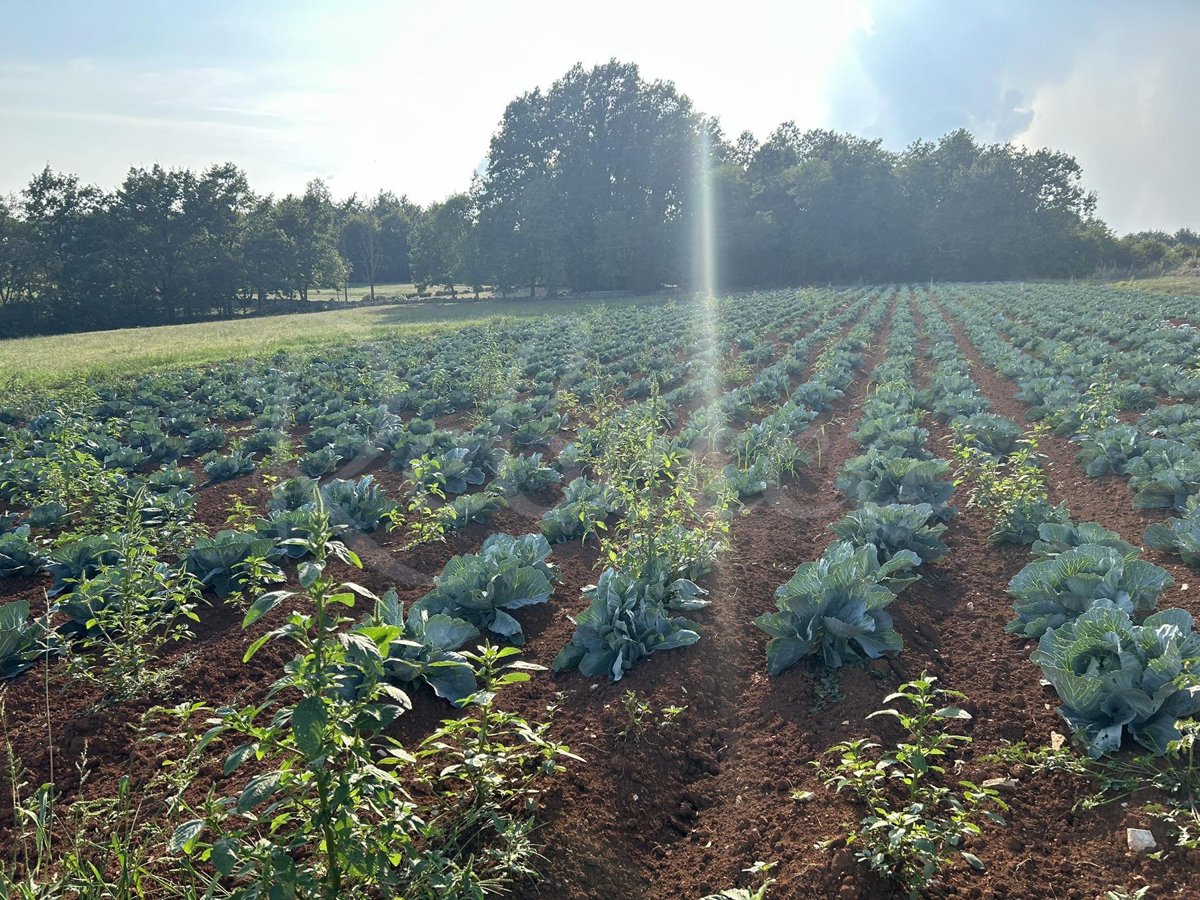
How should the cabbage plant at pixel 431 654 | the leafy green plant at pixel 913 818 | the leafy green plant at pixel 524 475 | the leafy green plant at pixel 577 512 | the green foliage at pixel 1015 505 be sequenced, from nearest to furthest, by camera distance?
the leafy green plant at pixel 913 818 → the cabbage plant at pixel 431 654 → the green foliage at pixel 1015 505 → the leafy green plant at pixel 577 512 → the leafy green plant at pixel 524 475

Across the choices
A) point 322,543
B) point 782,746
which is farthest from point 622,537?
point 322,543

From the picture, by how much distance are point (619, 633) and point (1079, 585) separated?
2.87 m

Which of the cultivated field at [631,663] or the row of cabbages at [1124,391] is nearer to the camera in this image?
the cultivated field at [631,663]

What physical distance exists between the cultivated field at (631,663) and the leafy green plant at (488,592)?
0.03 meters

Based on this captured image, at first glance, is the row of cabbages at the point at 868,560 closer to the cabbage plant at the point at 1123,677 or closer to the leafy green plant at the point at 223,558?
the cabbage plant at the point at 1123,677

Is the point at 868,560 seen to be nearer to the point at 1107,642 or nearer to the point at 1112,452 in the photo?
the point at 1107,642

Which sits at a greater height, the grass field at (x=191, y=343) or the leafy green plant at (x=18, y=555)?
the grass field at (x=191, y=343)

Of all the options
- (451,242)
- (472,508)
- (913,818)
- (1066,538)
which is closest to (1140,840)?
(913,818)

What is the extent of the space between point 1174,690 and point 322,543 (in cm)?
379

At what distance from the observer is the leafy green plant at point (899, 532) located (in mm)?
5859

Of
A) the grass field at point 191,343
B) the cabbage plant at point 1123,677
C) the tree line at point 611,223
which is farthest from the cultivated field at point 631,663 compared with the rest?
the tree line at point 611,223

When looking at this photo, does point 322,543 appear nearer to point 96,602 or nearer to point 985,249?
point 96,602

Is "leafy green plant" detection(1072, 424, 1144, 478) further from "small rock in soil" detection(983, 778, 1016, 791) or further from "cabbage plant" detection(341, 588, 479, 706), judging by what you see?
"cabbage plant" detection(341, 588, 479, 706)

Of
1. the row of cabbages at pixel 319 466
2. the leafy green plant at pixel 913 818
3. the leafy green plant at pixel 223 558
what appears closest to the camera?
the leafy green plant at pixel 913 818
